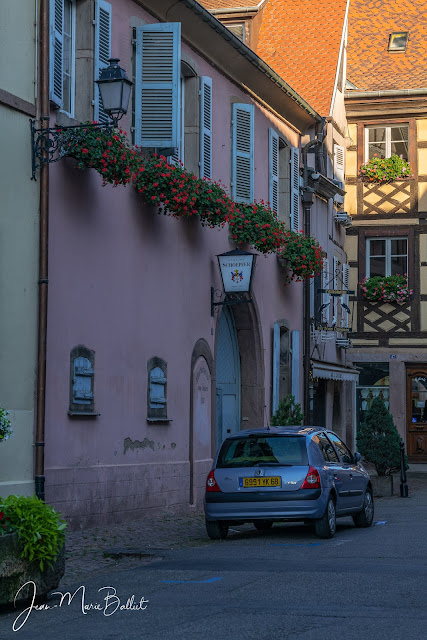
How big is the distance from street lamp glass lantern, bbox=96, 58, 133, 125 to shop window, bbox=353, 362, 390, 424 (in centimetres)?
2015

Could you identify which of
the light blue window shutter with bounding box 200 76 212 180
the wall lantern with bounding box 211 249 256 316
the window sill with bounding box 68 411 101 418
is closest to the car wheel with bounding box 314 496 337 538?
the window sill with bounding box 68 411 101 418

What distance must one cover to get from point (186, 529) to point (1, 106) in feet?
19.2

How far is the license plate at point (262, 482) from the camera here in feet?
43.5

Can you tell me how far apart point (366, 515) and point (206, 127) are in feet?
23.1

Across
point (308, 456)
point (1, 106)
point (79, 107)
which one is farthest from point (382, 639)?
point (79, 107)

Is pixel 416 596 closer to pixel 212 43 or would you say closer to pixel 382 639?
pixel 382 639

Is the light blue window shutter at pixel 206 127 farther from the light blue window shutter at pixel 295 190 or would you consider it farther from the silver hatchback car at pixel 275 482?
the silver hatchback car at pixel 275 482

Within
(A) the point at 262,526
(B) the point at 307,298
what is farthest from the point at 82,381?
(B) the point at 307,298

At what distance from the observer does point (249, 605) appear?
8.22m

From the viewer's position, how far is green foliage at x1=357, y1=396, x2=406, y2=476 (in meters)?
22.2

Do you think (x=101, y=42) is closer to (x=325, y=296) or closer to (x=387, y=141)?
(x=325, y=296)

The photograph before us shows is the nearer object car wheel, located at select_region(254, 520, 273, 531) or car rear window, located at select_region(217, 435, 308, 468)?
car rear window, located at select_region(217, 435, 308, 468)

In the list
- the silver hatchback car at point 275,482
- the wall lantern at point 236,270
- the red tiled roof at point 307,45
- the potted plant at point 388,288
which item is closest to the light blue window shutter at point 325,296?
the red tiled roof at point 307,45

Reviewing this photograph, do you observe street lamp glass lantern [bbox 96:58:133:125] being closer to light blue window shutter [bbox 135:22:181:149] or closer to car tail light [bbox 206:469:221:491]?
light blue window shutter [bbox 135:22:181:149]
